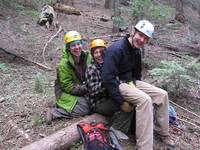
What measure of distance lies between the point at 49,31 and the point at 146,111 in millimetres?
11368

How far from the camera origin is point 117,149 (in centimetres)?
562

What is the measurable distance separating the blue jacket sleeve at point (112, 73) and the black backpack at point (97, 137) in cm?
54

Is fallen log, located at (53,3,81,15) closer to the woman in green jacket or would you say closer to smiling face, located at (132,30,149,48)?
the woman in green jacket

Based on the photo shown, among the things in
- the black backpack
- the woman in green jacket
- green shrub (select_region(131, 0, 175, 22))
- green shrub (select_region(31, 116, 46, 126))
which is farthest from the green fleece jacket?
green shrub (select_region(131, 0, 175, 22))

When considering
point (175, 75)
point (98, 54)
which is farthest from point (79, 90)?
point (175, 75)

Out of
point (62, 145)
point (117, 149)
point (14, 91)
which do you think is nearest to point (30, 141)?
point (62, 145)

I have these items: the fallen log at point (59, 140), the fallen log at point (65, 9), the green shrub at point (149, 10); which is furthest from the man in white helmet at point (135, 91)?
the fallen log at point (65, 9)

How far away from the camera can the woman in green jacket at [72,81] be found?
6.35m

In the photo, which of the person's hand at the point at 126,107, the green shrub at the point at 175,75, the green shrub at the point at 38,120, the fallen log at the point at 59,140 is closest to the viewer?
the fallen log at the point at 59,140

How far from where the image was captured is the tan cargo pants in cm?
565

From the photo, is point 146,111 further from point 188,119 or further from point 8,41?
point 8,41

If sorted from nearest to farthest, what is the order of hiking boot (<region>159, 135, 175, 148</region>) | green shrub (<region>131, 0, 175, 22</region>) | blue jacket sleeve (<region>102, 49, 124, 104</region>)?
blue jacket sleeve (<region>102, 49, 124, 104</region>) < hiking boot (<region>159, 135, 175, 148</region>) < green shrub (<region>131, 0, 175, 22</region>)

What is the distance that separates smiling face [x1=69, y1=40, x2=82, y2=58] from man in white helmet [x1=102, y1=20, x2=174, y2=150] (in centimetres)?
68

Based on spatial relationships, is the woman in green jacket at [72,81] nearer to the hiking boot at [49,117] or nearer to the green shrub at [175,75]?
the hiking boot at [49,117]
